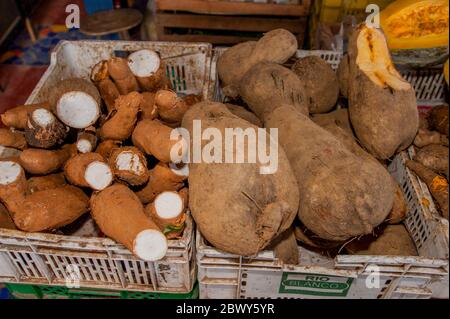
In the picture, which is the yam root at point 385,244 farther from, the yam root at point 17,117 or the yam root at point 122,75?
the yam root at point 17,117

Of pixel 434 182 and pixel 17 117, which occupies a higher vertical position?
pixel 17 117

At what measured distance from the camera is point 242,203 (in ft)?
3.35

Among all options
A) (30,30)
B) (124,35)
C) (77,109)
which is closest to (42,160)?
(77,109)

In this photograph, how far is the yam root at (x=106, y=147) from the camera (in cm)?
122

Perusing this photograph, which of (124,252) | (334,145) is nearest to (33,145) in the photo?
(124,252)

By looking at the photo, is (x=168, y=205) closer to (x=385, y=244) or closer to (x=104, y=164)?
(x=104, y=164)

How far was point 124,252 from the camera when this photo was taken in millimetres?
1098

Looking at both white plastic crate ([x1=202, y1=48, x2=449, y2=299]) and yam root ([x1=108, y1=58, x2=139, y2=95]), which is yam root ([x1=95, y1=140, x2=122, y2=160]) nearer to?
yam root ([x1=108, y1=58, x2=139, y2=95])

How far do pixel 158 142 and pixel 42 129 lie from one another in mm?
374

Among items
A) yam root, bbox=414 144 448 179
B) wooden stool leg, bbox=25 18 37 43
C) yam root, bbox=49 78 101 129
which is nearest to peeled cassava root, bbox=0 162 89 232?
yam root, bbox=49 78 101 129

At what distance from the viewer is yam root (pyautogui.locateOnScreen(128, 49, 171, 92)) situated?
4.44 feet

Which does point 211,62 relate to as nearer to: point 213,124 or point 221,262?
point 213,124

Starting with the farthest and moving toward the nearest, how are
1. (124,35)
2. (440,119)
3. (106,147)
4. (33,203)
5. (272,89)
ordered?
(124,35) → (440,119) → (272,89) → (106,147) → (33,203)

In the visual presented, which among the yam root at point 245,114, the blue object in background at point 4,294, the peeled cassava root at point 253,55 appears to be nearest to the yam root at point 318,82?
the peeled cassava root at point 253,55
